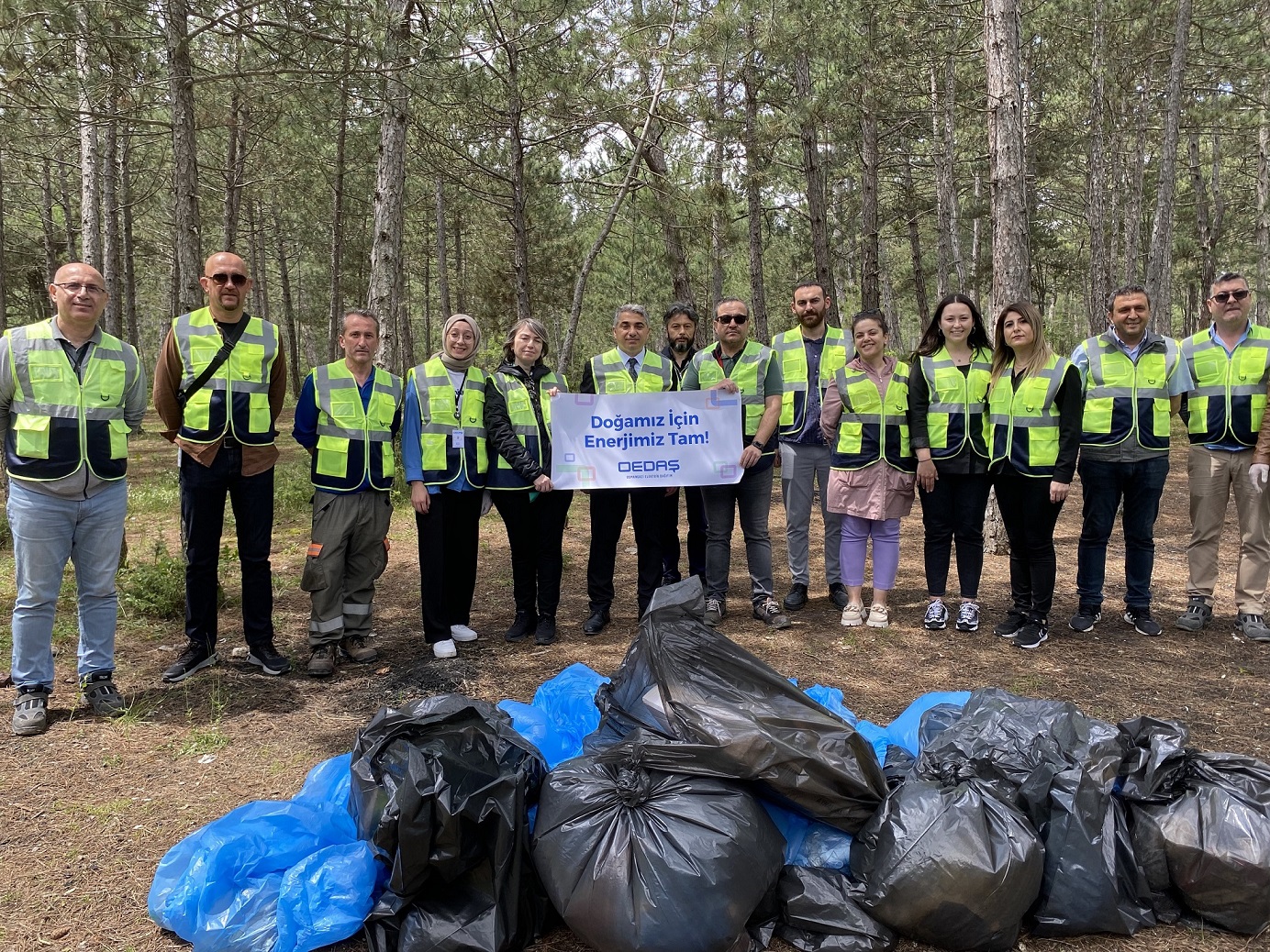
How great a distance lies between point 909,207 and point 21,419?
21737 mm

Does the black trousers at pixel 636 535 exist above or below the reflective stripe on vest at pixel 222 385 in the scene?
below

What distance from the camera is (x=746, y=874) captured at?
2381mm

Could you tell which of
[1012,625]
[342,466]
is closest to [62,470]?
[342,466]

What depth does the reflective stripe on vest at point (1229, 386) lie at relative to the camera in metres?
5.14

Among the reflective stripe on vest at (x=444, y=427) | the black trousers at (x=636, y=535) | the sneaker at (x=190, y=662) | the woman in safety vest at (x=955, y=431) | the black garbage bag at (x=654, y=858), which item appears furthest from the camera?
the black trousers at (x=636, y=535)

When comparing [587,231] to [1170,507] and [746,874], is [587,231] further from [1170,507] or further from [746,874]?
[746,874]

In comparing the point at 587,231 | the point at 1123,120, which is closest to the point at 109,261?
the point at 587,231

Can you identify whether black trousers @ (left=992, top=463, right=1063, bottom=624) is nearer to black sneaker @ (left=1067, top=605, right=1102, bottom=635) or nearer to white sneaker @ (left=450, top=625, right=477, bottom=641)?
black sneaker @ (left=1067, top=605, right=1102, bottom=635)

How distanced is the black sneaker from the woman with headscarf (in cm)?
392

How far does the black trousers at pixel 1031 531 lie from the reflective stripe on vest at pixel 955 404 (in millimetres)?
278

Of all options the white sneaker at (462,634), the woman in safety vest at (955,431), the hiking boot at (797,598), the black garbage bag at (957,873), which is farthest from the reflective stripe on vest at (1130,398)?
the white sneaker at (462,634)

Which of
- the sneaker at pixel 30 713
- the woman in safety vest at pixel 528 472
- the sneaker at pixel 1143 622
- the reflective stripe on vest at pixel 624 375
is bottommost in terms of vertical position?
the sneaker at pixel 30 713

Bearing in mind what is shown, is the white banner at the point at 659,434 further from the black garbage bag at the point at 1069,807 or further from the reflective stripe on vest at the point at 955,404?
the black garbage bag at the point at 1069,807

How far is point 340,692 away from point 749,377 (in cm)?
315
